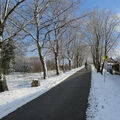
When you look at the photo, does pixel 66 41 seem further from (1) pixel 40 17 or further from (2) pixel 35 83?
(2) pixel 35 83

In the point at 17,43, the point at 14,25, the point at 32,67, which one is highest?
the point at 14,25

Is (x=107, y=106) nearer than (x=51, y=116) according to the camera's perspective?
No

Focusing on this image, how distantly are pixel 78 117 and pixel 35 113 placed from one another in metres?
1.66

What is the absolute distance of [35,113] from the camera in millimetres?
4250

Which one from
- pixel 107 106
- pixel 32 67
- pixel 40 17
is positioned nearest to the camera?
pixel 107 106

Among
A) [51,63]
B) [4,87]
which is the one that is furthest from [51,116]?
[51,63]

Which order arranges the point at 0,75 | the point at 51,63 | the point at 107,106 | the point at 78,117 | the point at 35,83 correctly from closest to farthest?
the point at 78,117
the point at 107,106
the point at 0,75
the point at 35,83
the point at 51,63

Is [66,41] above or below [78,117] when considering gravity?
above

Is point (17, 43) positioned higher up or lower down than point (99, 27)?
lower down

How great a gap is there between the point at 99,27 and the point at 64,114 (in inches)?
777

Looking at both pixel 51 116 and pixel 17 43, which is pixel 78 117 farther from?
pixel 17 43

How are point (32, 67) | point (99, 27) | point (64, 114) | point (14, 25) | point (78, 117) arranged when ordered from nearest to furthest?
point (78, 117)
point (64, 114)
point (14, 25)
point (99, 27)
point (32, 67)

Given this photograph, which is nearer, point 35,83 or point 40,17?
point 35,83

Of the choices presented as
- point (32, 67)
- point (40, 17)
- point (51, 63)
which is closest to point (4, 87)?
point (40, 17)
